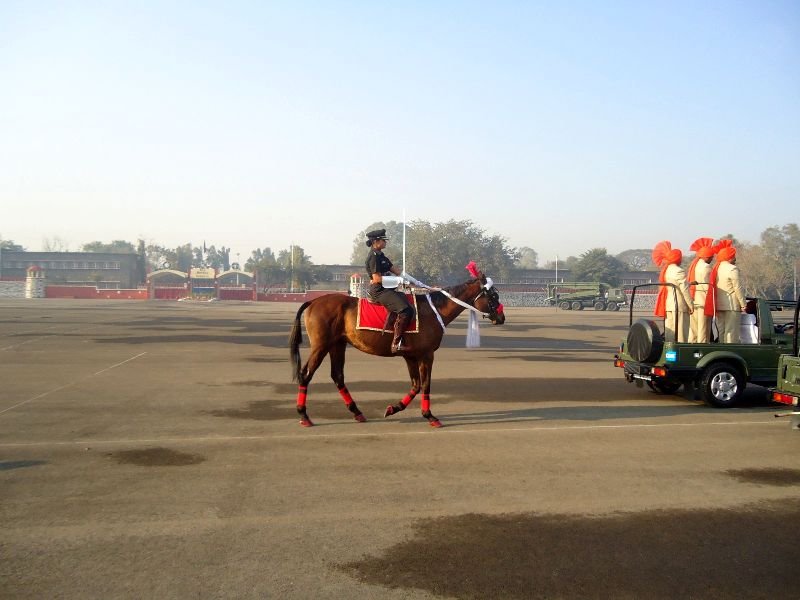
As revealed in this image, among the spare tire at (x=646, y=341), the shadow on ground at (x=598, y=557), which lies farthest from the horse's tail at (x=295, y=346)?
the spare tire at (x=646, y=341)

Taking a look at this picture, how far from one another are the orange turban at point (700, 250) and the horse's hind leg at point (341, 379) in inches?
268

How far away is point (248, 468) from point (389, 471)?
1.56 m

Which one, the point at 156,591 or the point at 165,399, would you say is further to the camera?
the point at 165,399

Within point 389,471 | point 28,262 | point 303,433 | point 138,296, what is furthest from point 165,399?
point 28,262

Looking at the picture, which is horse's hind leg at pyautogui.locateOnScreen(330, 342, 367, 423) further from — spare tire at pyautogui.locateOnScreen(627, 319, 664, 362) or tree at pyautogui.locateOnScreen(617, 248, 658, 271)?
tree at pyautogui.locateOnScreen(617, 248, 658, 271)

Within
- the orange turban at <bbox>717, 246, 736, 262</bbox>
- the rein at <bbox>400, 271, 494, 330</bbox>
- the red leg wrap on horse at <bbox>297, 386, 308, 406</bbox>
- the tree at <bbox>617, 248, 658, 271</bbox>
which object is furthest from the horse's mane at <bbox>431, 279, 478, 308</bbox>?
the tree at <bbox>617, 248, 658, 271</bbox>

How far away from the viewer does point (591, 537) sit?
16.0 feet

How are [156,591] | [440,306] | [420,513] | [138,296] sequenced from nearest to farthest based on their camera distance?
[156,591] → [420,513] → [440,306] → [138,296]

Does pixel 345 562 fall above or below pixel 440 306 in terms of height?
below

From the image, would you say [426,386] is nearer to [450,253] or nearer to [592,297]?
[592,297]

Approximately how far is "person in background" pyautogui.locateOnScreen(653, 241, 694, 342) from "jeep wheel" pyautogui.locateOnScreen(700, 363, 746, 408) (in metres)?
0.86

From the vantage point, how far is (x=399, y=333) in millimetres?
8984

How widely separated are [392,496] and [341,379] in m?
3.62

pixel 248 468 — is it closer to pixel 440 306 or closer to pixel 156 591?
pixel 156 591
